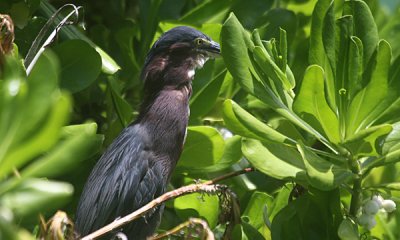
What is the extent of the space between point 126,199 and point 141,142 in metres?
0.19

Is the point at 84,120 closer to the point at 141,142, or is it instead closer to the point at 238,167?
the point at 141,142

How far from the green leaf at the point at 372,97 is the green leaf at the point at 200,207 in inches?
17.3

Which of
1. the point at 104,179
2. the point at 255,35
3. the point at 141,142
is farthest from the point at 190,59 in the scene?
the point at 255,35

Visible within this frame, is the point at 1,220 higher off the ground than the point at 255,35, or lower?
higher

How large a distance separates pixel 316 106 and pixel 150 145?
78 centimetres

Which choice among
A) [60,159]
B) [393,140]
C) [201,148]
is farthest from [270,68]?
[60,159]

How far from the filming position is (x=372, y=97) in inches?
74.9

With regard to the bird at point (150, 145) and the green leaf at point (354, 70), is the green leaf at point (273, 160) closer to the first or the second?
the green leaf at point (354, 70)

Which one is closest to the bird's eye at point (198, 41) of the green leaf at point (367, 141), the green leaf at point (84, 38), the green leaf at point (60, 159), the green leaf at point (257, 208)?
the green leaf at point (84, 38)

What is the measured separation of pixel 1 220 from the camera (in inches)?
38.9

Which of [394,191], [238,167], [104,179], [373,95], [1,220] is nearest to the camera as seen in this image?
[1,220]

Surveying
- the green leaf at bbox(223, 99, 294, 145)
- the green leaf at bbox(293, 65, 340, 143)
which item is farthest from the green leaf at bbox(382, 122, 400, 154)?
the green leaf at bbox(223, 99, 294, 145)

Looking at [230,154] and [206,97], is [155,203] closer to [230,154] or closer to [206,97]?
[230,154]

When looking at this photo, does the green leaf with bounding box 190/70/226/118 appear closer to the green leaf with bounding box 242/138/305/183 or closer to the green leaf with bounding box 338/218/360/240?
the green leaf with bounding box 242/138/305/183
